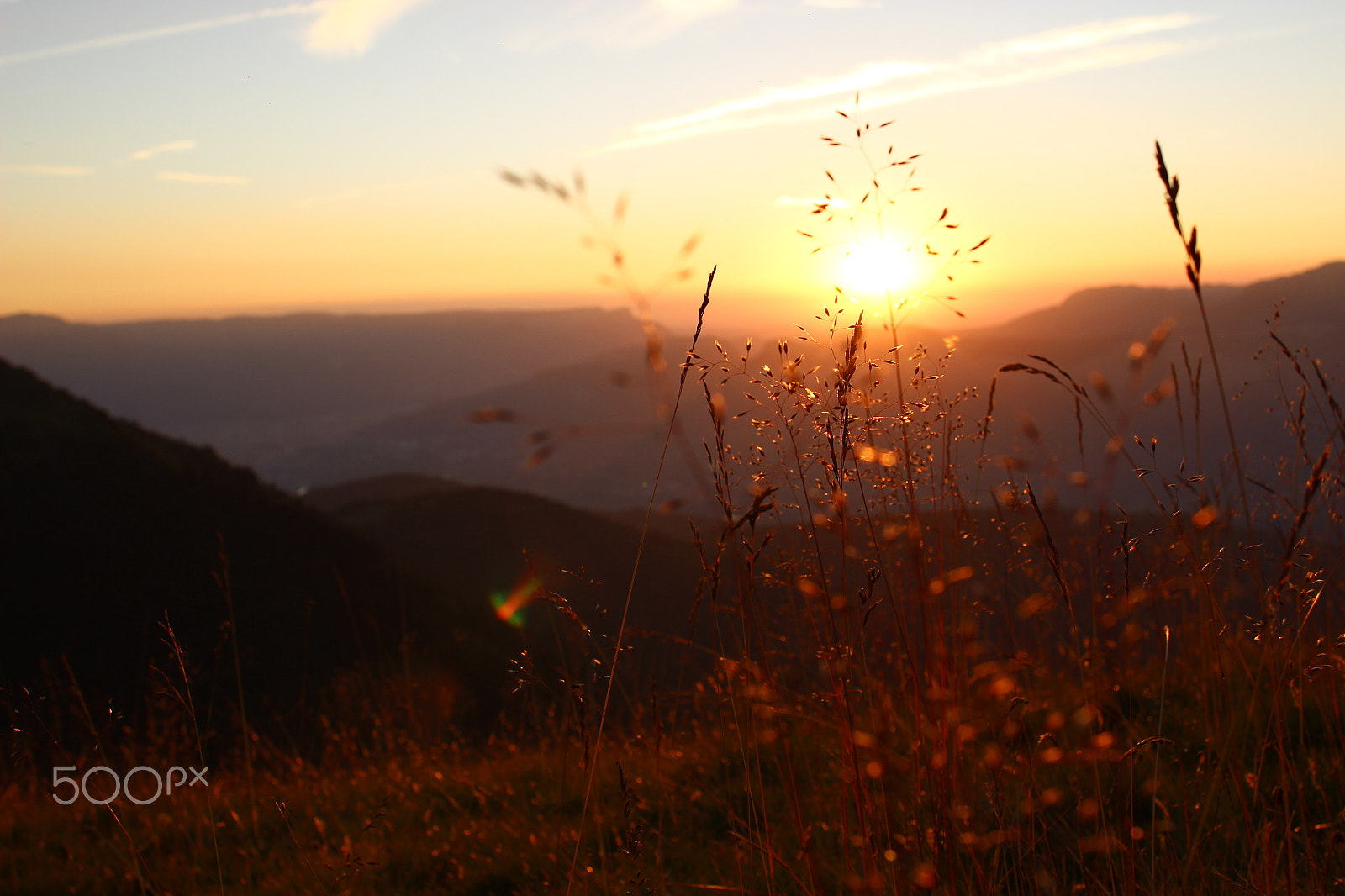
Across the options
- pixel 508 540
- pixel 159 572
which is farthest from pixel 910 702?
pixel 508 540

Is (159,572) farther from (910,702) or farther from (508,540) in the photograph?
(508,540)

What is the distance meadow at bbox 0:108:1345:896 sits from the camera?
123cm

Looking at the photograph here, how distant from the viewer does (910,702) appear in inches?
81.0

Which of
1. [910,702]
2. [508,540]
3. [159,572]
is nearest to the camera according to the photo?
[910,702]

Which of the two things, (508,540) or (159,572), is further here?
(508,540)

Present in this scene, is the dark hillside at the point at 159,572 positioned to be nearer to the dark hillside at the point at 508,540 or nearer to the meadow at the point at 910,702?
the dark hillside at the point at 508,540

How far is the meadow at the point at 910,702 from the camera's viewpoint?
4.04ft

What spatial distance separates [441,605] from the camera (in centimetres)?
2008

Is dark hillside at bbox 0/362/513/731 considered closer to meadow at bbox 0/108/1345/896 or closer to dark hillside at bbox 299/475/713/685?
dark hillside at bbox 299/475/713/685

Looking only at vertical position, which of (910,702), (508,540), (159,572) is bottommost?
(508,540)

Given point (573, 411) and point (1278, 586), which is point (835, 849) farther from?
point (573, 411)

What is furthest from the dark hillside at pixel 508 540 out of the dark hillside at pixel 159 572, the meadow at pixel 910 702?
the meadow at pixel 910 702

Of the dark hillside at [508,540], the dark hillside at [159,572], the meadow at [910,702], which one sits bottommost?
the dark hillside at [508,540]

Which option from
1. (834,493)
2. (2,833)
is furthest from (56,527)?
(834,493)
